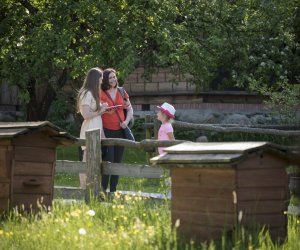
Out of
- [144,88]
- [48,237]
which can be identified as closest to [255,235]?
[48,237]

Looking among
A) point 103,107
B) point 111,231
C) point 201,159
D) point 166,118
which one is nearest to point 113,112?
point 103,107

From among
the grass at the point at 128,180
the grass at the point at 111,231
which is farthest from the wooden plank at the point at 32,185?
the grass at the point at 128,180

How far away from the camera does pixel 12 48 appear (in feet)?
74.6

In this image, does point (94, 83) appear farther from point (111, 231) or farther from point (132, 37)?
point (132, 37)

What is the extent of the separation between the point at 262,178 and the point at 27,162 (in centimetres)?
303

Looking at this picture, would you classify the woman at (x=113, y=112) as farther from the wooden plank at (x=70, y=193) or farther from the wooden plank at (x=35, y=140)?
the wooden plank at (x=35, y=140)

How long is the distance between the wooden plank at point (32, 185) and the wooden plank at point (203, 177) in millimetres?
2324

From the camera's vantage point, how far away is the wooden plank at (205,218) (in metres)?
6.65

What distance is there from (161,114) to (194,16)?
12270mm

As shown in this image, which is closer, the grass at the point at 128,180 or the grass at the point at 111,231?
the grass at the point at 111,231

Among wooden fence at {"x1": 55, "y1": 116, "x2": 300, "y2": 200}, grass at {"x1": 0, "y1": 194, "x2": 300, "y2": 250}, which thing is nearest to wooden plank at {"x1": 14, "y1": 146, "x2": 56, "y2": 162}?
grass at {"x1": 0, "y1": 194, "x2": 300, "y2": 250}

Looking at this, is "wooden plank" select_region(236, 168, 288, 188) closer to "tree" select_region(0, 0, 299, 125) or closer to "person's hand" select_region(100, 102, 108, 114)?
"person's hand" select_region(100, 102, 108, 114)

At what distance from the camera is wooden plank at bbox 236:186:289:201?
6672 mm

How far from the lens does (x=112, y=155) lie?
11.7 metres
